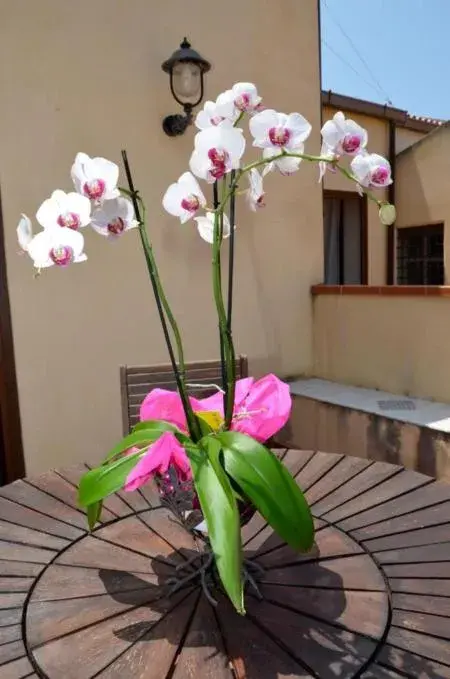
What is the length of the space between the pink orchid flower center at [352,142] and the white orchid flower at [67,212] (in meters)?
0.55

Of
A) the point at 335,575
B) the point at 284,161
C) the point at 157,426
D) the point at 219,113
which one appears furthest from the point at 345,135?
the point at 335,575

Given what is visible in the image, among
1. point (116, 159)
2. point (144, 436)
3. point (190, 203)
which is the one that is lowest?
point (144, 436)

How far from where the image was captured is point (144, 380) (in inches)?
104

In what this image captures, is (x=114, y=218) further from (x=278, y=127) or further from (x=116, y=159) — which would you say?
(x=116, y=159)

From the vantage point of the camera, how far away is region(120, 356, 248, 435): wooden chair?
262cm

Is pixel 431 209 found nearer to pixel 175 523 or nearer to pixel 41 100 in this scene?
pixel 41 100

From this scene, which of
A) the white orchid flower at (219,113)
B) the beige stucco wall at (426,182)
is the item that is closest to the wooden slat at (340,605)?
the white orchid flower at (219,113)

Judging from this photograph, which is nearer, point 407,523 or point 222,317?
point 222,317

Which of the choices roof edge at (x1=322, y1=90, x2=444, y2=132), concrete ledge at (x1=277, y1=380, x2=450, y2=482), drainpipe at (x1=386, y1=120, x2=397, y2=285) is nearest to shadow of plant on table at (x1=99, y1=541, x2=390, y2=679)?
concrete ledge at (x1=277, y1=380, x2=450, y2=482)

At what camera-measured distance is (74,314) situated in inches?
125

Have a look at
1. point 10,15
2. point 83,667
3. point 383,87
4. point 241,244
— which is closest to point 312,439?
point 241,244

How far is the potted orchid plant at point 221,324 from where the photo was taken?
101cm

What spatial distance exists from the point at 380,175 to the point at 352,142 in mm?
93

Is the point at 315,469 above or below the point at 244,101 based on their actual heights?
below
